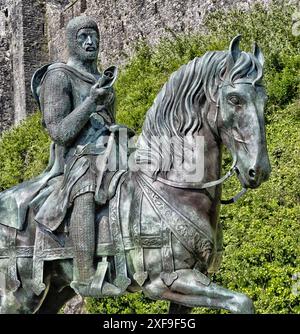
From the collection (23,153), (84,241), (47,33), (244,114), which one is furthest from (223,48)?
(47,33)

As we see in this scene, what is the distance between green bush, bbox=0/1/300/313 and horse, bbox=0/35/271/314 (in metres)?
4.03

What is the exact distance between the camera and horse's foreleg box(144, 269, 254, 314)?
5113 mm

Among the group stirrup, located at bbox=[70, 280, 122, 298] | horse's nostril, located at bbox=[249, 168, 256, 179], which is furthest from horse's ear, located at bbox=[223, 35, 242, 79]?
stirrup, located at bbox=[70, 280, 122, 298]

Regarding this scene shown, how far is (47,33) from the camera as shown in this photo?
1059 inches

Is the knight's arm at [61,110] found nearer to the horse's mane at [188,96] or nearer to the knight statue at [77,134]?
the knight statue at [77,134]

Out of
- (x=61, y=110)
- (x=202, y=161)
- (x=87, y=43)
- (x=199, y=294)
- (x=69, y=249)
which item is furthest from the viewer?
(x=87, y=43)

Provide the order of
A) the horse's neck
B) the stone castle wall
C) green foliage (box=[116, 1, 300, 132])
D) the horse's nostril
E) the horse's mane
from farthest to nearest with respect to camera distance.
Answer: the stone castle wall
green foliage (box=[116, 1, 300, 132])
the horse's neck
the horse's mane
the horse's nostril

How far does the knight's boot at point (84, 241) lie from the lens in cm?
559

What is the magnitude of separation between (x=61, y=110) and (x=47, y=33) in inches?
845

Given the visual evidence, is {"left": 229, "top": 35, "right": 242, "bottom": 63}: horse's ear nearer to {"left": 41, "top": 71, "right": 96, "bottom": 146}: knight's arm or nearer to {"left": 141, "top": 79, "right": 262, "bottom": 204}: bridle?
{"left": 141, "top": 79, "right": 262, "bottom": 204}: bridle

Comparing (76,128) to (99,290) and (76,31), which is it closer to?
(76,31)

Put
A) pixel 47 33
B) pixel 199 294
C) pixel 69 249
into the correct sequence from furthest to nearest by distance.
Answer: pixel 47 33, pixel 69 249, pixel 199 294

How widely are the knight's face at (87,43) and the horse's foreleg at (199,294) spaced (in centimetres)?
165
